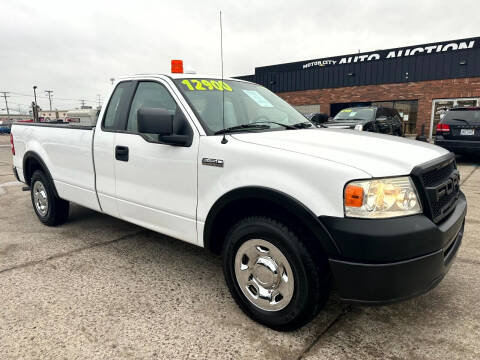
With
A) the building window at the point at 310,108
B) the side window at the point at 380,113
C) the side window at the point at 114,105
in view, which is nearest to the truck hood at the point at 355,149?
the side window at the point at 114,105

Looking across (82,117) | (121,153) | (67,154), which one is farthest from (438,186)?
(82,117)

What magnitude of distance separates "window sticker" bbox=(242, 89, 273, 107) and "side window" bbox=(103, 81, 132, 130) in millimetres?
1148

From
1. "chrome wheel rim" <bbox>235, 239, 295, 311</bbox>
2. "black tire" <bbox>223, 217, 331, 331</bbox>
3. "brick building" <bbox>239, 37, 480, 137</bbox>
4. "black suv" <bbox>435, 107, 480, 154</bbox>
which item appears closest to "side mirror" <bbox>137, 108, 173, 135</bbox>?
"black tire" <bbox>223, 217, 331, 331</bbox>

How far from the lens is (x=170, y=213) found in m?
2.91

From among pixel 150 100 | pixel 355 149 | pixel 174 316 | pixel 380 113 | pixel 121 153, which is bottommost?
pixel 174 316

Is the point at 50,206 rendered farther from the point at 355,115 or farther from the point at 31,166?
the point at 355,115

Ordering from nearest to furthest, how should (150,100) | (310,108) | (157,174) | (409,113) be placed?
(157,174) → (150,100) → (409,113) → (310,108)

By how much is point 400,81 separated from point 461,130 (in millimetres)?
14564

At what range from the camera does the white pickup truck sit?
194 cm

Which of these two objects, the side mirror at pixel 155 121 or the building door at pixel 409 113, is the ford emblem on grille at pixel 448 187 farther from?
the building door at pixel 409 113

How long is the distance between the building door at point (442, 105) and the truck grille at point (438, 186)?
2082cm

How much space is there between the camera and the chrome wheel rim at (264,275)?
2.25m

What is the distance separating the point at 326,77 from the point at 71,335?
25.3m

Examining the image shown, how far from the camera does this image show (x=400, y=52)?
862 inches
